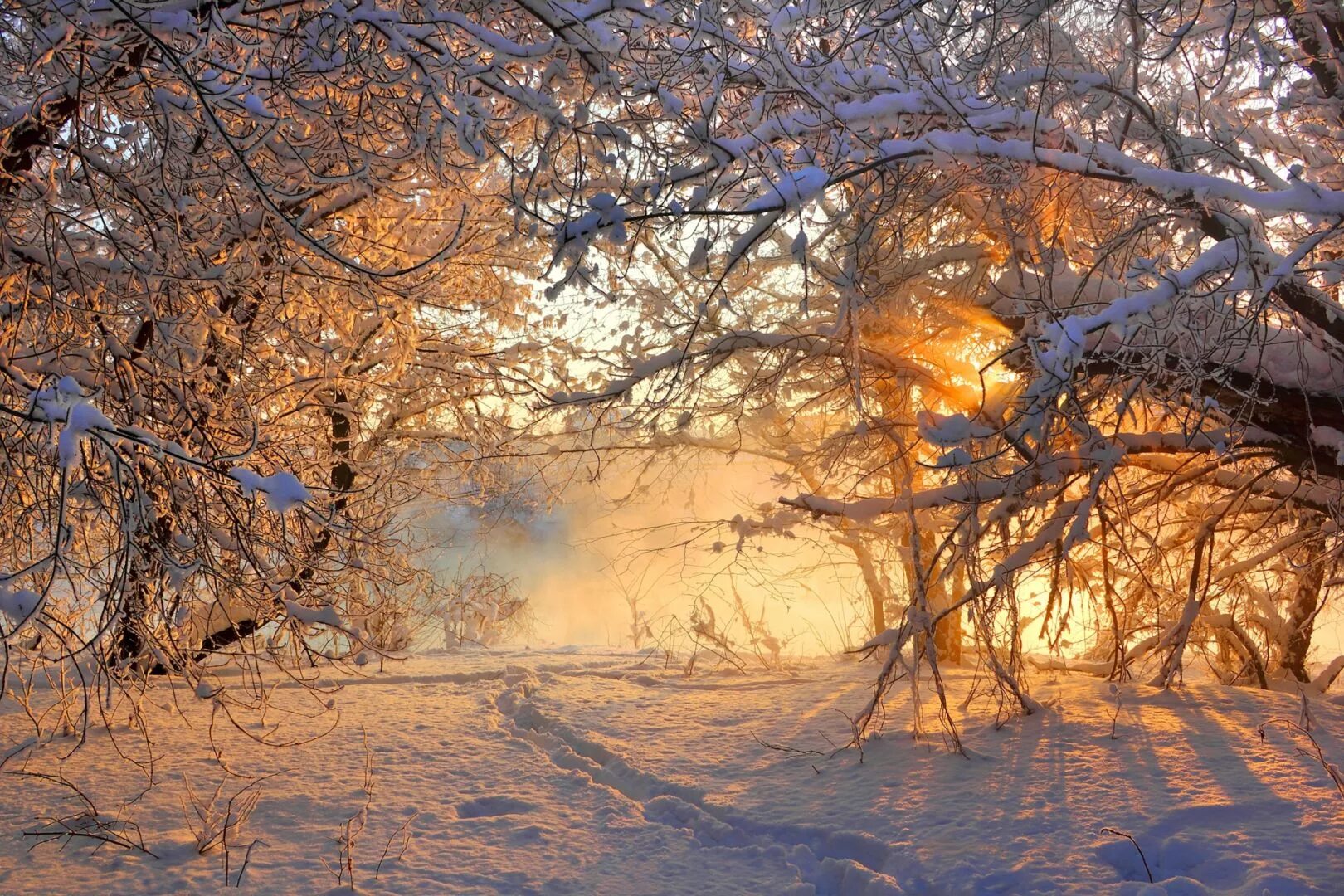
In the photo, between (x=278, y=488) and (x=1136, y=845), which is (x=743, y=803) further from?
(x=278, y=488)

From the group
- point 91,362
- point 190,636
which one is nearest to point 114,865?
point 91,362

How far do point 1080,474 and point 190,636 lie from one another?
5.01 m

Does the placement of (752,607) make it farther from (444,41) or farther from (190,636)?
(444,41)

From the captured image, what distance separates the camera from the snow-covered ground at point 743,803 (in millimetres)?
3236

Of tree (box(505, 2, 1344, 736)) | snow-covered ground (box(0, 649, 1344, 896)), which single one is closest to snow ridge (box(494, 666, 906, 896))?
snow-covered ground (box(0, 649, 1344, 896))

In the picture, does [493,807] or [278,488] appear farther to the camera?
[493,807]

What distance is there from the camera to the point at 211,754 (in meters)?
4.79

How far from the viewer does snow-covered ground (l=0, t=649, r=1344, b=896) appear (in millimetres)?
3236

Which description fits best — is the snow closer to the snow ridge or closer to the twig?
the snow ridge

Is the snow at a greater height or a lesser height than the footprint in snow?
greater

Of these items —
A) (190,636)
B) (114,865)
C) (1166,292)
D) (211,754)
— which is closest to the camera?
(1166,292)

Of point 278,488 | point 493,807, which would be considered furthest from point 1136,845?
point 278,488

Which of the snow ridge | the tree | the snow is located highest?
the tree

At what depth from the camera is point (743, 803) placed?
4.04m
